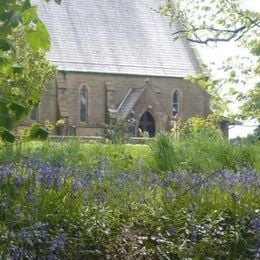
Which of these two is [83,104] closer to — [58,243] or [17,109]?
[58,243]

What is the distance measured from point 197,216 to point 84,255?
3.65 ft

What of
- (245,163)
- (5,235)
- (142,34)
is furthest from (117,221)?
(142,34)

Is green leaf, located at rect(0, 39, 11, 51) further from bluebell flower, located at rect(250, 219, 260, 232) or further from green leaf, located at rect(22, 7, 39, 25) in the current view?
bluebell flower, located at rect(250, 219, 260, 232)

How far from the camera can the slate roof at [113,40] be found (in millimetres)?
44844

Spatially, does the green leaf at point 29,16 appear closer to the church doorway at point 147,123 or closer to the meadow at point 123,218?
the meadow at point 123,218

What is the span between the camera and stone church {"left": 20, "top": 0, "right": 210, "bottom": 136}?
146 feet

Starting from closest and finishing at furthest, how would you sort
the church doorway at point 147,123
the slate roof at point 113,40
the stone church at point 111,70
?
the stone church at point 111,70 → the slate roof at point 113,40 → the church doorway at point 147,123

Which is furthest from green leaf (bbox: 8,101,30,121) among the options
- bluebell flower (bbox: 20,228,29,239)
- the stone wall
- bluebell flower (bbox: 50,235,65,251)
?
the stone wall

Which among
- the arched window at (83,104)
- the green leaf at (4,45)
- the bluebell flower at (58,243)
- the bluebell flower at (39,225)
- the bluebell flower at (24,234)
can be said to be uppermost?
the arched window at (83,104)

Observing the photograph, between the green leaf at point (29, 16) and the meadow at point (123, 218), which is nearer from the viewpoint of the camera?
the green leaf at point (29, 16)

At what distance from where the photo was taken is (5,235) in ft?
14.9

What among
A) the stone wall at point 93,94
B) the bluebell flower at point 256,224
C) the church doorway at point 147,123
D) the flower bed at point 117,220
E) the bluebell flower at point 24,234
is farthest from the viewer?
the church doorway at point 147,123

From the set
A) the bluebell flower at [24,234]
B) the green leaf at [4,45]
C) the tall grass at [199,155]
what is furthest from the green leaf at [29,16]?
the tall grass at [199,155]

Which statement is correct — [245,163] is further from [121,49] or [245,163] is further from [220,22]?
[121,49]
